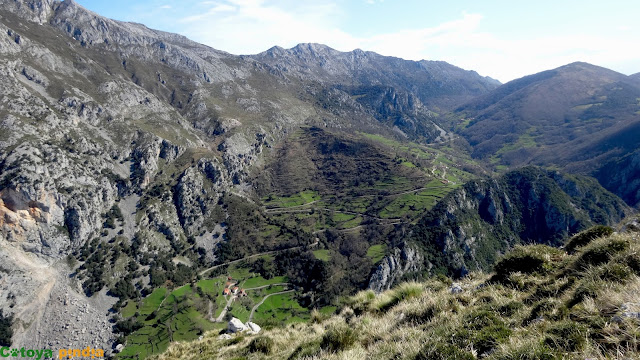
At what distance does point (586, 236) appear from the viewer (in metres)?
12.5

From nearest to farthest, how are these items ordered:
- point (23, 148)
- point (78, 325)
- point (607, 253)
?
1. point (607, 253)
2. point (78, 325)
3. point (23, 148)

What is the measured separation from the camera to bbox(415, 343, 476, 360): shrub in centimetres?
585

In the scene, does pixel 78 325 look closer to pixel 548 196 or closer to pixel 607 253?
pixel 607 253

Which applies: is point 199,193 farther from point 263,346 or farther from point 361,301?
point 361,301

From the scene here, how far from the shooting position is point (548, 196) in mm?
172875

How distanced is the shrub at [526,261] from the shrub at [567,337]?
6.59 metres

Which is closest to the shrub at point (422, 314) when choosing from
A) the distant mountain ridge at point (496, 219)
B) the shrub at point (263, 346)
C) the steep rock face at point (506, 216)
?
the shrub at point (263, 346)

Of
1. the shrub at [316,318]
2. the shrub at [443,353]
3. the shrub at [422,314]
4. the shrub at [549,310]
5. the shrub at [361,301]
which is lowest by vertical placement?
the shrub at [316,318]

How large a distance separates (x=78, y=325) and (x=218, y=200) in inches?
3555

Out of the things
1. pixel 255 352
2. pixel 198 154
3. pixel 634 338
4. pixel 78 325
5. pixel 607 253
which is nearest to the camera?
pixel 634 338

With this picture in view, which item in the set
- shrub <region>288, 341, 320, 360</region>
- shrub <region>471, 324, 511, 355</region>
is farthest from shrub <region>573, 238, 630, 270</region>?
shrub <region>288, 341, 320, 360</region>

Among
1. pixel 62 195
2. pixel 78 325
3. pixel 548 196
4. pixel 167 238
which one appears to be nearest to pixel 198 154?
pixel 167 238

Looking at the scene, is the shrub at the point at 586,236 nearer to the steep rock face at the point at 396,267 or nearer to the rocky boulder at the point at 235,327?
the rocky boulder at the point at 235,327

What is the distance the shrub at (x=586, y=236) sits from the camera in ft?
39.0
